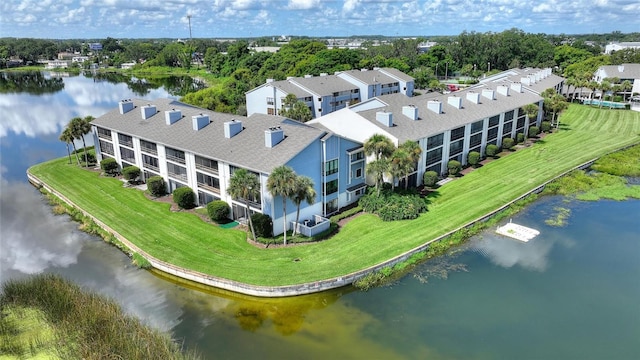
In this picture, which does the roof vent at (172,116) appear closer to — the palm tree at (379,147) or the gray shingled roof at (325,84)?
the palm tree at (379,147)

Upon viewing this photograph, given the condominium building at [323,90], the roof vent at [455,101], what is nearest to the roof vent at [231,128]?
the roof vent at [455,101]

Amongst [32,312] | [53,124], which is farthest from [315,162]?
[53,124]

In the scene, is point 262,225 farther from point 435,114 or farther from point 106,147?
point 106,147

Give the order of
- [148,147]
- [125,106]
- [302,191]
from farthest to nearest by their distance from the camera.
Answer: [125,106], [148,147], [302,191]

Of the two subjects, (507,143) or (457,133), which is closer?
(457,133)

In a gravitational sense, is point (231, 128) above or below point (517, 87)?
above

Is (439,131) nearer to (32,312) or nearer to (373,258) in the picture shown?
(373,258)

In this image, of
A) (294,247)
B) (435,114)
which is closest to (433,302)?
(294,247)

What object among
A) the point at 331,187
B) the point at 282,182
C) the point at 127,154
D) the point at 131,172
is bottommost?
the point at 131,172
